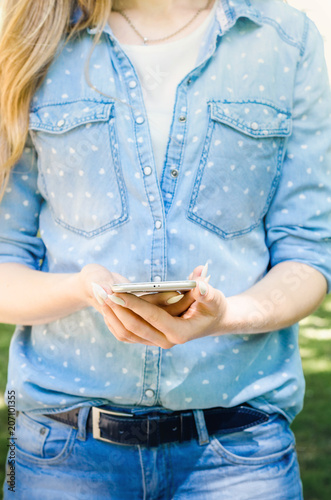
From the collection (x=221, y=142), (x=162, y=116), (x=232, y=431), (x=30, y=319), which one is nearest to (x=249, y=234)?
(x=221, y=142)

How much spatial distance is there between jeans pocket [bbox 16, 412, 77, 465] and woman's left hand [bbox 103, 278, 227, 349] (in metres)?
0.43

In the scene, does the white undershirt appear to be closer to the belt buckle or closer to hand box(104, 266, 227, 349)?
hand box(104, 266, 227, 349)

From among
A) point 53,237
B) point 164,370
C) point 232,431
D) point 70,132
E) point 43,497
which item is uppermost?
point 70,132

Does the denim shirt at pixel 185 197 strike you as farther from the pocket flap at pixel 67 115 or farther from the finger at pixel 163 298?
the finger at pixel 163 298

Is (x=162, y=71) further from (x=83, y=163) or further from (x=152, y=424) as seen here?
(x=152, y=424)

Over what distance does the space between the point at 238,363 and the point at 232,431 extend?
0.59 ft

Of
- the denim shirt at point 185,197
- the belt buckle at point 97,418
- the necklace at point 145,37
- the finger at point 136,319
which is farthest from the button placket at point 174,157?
the belt buckle at point 97,418

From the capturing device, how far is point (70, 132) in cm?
172

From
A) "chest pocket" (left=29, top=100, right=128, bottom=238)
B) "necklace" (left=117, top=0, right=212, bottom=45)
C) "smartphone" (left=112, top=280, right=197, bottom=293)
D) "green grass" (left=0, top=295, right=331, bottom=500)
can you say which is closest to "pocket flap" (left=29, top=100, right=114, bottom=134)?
"chest pocket" (left=29, top=100, right=128, bottom=238)

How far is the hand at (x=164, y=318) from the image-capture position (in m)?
1.34

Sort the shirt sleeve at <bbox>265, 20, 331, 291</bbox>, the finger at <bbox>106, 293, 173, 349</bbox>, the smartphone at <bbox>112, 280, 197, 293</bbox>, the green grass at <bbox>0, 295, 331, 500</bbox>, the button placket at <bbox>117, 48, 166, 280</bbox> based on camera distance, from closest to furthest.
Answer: the smartphone at <bbox>112, 280, 197, 293</bbox>, the finger at <bbox>106, 293, 173, 349</bbox>, the button placket at <bbox>117, 48, 166, 280</bbox>, the shirt sleeve at <bbox>265, 20, 331, 291</bbox>, the green grass at <bbox>0, 295, 331, 500</bbox>

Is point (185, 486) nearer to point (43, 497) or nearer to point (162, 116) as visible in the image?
point (43, 497)

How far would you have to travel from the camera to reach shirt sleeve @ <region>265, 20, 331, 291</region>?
1.79m

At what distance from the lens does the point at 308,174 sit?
179 cm
